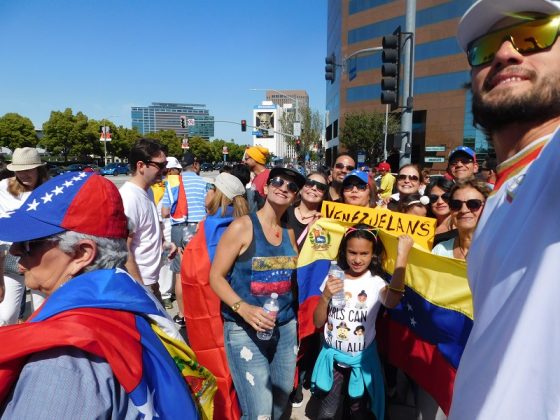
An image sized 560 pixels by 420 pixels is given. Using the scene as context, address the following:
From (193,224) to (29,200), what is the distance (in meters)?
4.40

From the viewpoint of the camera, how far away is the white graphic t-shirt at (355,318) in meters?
2.74

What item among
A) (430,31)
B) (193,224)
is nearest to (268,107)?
(430,31)

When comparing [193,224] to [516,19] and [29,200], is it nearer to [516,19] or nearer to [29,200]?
[29,200]

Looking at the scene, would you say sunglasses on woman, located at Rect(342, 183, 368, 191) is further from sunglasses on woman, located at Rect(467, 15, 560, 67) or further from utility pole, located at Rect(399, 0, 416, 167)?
utility pole, located at Rect(399, 0, 416, 167)

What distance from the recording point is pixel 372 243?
9.62ft

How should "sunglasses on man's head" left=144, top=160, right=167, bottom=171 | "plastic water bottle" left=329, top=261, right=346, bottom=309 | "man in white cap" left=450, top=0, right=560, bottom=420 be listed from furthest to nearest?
"sunglasses on man's head" left=144, top=160, right=167, bottom=171 < "plastic water bottle" left=329, top=261, right=346, bottom=309 < "man in white cap" left=450, top=0, right=560, bottom=420

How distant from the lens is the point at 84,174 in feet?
4.91

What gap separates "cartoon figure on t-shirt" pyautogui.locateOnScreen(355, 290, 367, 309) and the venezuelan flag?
0.46m

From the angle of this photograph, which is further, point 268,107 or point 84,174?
point 268,107

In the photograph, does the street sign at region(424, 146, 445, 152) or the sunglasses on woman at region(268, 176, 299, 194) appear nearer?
the sunglasses on woman at region(268, 176, 299, 194)

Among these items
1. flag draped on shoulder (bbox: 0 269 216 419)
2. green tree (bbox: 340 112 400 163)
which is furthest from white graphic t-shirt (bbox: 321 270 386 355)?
green tree (bbox: 340 112 400 163)

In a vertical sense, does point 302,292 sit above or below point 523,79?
below

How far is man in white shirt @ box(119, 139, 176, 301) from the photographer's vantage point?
3.65 meters

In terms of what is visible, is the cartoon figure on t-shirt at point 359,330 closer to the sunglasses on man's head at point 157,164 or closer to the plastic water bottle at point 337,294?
the plastic water bottle at point 337,294
